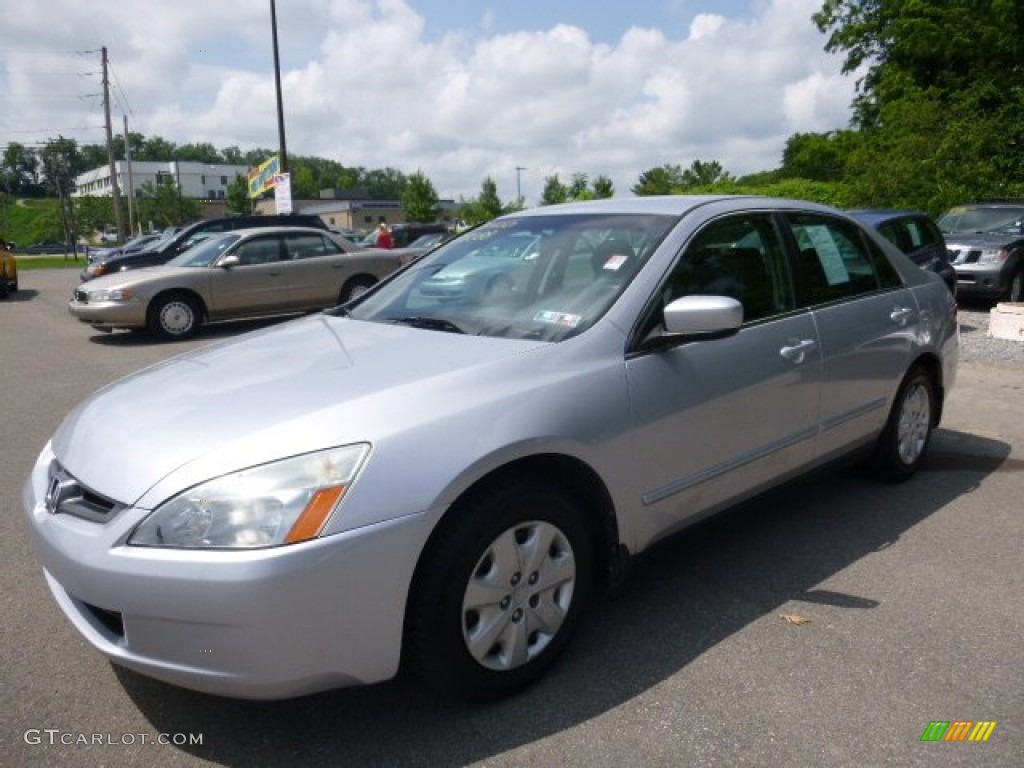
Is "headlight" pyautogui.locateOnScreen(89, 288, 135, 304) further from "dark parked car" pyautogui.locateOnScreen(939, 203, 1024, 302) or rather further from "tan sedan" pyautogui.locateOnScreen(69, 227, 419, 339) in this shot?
"dark parked car" pyautogui.locateOnScreen(939, 203, 1024, 302)

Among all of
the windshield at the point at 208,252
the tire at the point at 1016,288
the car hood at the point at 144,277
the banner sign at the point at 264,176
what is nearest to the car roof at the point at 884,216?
the tire at the point at 1016,288

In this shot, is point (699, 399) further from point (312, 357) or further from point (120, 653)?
point (120, 653)

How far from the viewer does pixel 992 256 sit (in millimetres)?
11688

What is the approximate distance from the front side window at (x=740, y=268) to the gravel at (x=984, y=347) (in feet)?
18.2

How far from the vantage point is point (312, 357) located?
305cm

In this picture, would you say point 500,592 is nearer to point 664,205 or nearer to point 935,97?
point 664,205

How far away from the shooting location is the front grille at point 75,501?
7.87ft

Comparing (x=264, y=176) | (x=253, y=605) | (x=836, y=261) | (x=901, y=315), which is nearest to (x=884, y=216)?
(x=901, y=315)

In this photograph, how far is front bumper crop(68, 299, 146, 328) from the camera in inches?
440

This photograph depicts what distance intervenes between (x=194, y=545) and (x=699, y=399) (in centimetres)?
184

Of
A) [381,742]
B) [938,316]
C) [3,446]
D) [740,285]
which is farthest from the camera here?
[3,446]

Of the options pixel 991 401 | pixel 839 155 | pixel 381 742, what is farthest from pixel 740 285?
pixel 839 155

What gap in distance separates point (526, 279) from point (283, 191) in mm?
22118

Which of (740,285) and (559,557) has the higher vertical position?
(740,285)
